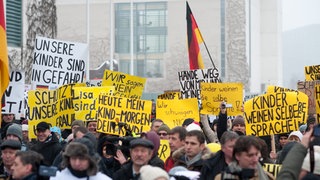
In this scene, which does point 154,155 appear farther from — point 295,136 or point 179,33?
point 179,33

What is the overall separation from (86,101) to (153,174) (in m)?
6.96

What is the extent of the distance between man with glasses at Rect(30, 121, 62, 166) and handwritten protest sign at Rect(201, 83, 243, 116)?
14.2ft

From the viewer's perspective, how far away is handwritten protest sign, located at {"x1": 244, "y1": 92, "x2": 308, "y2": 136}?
43.6 ft

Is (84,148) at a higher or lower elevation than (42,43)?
lower

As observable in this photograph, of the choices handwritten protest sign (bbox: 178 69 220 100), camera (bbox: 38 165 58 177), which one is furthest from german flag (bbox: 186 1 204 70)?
camera (bbox: 38 165 58 177)

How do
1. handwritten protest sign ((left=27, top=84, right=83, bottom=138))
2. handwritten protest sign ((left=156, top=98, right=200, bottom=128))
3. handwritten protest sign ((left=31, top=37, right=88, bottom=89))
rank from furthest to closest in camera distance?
handwritten protest sign ((left=31, top=37, right=88, bottom=89)), handwritten protest sign ((left=156, top=98, right=200, bottom=128)), handwritten protest sign ((left=27, top=84, right=83, bottom=138))

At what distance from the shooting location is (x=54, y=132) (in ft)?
42.7

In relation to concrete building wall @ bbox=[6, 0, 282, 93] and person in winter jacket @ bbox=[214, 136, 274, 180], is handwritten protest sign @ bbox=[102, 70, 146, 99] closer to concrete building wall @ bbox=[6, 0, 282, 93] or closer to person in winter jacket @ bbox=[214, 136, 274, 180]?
person in winter jacket @ bbox=[214, 136, 274, 180]

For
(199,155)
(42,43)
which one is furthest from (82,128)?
(42,43)

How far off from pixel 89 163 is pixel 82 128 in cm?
348

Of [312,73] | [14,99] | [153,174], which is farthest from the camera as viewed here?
[312,73]

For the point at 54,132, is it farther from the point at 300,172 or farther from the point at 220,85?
the point at 300,172

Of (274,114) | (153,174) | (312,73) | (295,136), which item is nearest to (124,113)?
(274,114)

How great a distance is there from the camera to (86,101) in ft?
48.7
